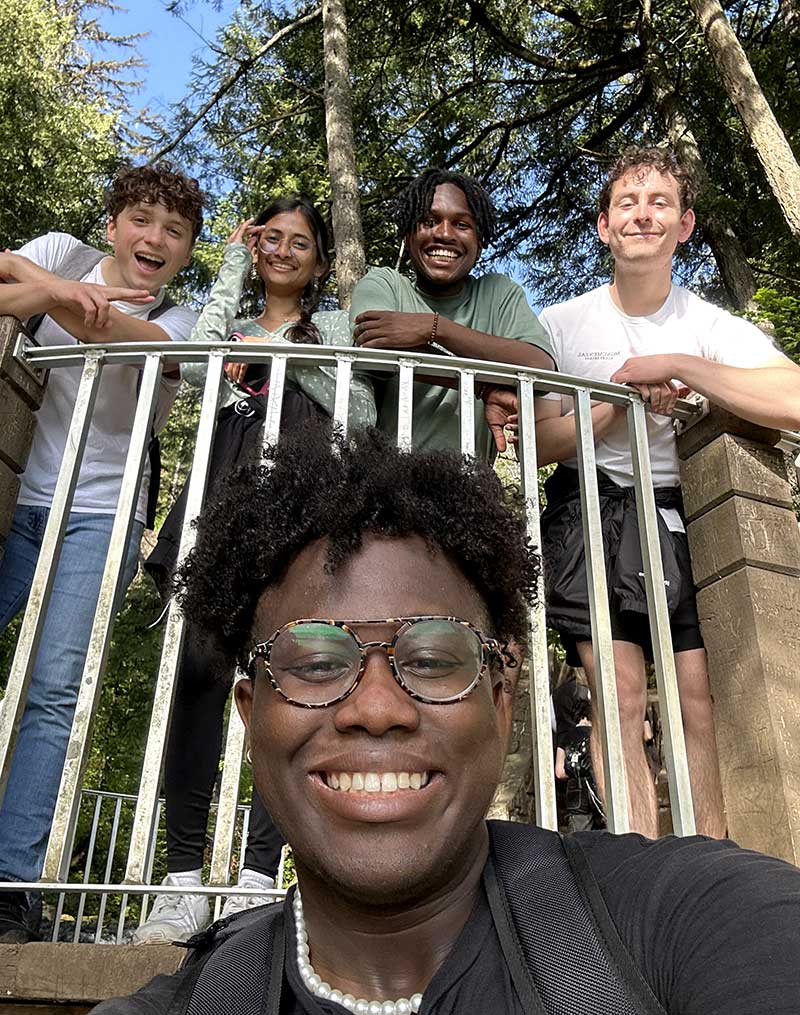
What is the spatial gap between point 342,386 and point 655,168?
143cm

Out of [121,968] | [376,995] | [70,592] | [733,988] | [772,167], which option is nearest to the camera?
[733,988]

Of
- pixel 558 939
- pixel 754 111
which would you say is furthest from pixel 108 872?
pixel 754 111

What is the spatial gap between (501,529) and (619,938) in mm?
721

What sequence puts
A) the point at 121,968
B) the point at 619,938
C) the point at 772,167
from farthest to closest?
the point at 772,167, the point at 121,968, the point at 619,938

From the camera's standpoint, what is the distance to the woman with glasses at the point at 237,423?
8.35 ft

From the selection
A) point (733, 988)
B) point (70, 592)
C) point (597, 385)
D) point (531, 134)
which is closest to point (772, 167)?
point (531, 134)

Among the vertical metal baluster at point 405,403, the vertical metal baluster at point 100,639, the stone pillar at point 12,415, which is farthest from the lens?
the stone pillar at point 12,415

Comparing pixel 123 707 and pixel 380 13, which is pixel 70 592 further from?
pixel 380 13

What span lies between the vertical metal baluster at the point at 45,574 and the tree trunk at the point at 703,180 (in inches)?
267

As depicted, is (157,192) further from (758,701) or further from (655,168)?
(758,701)

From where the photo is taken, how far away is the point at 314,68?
10.6m

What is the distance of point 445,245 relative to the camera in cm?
338

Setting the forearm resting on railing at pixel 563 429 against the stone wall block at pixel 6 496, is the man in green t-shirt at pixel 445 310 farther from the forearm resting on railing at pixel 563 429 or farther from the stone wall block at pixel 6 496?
the stone wall block at pixel 6 496

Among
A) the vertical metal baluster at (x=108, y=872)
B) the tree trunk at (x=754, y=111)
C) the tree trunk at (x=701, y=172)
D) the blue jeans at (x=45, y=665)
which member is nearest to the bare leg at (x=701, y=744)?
the blue jeans at (x=45, y=665)
